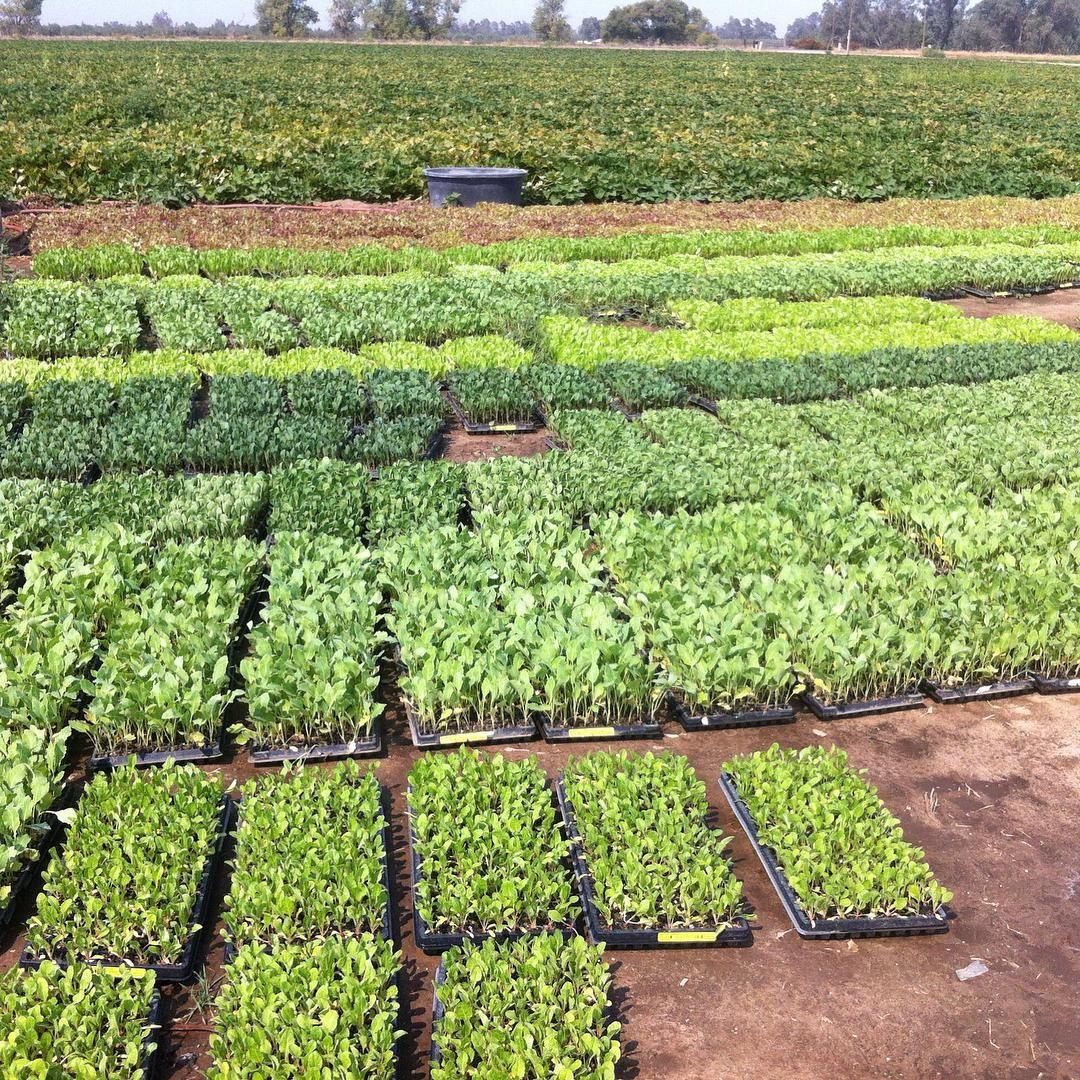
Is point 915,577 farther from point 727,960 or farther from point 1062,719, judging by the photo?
point 727,960

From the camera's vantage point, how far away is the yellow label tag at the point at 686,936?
435 cm

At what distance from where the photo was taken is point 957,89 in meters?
43.9

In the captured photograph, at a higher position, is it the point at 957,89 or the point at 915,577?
the point at 957,89

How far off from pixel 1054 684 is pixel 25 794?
603 centimetres

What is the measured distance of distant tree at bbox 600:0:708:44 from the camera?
134m

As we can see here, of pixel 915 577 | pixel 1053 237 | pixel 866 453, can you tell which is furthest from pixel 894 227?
pixel 915 577

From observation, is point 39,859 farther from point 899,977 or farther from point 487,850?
point 899,977

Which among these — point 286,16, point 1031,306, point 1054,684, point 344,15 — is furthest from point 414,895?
point 344,15

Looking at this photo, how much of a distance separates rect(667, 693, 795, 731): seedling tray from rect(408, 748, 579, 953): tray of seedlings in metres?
1.29

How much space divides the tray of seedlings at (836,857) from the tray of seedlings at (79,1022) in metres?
2.75

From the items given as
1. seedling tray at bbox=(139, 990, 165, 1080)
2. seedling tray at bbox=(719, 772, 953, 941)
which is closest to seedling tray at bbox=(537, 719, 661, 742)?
seedling tray at bbox=(719, 772, 953, 941)

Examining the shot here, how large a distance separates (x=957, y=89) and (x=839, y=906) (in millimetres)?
48038

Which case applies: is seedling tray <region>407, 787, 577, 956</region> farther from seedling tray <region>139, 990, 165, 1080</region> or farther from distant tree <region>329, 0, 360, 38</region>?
distant tree <region>329, 0, 360, 38</region>

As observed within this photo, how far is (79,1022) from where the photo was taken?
361 centimetres
